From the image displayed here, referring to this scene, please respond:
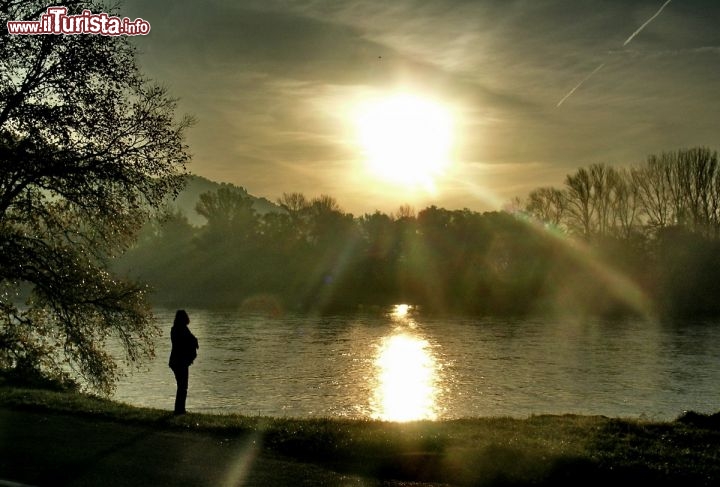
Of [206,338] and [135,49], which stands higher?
[135,49]

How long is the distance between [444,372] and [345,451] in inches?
1188

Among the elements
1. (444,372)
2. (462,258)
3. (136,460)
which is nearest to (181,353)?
(136,460)

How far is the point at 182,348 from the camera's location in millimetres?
18453

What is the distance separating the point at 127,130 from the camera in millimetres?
20688

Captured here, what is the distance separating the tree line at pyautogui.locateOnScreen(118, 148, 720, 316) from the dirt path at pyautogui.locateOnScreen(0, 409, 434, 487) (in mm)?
78414

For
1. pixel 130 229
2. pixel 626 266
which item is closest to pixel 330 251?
pixel 626 266

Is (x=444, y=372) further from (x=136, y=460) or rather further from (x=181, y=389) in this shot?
(x=136, y=460)

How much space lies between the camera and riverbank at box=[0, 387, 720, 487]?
39.2 feet

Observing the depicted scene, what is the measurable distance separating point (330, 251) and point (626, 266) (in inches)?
2147

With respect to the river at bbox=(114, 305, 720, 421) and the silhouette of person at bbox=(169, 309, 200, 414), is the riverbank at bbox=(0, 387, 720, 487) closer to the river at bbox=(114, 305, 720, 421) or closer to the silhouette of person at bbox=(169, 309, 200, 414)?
the silhouette of person at bbox=(169, 309, 200, 414)

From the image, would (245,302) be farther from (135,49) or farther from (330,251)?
(135,49)

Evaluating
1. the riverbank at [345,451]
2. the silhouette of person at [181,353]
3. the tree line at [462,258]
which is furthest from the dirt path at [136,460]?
the tree line at [462,258]

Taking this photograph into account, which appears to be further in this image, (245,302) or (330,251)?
(330,251)

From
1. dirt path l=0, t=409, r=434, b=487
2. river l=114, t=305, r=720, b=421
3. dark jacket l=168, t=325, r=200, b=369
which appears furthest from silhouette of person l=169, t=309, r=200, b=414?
river l=114, t=305, r=720, b=421
